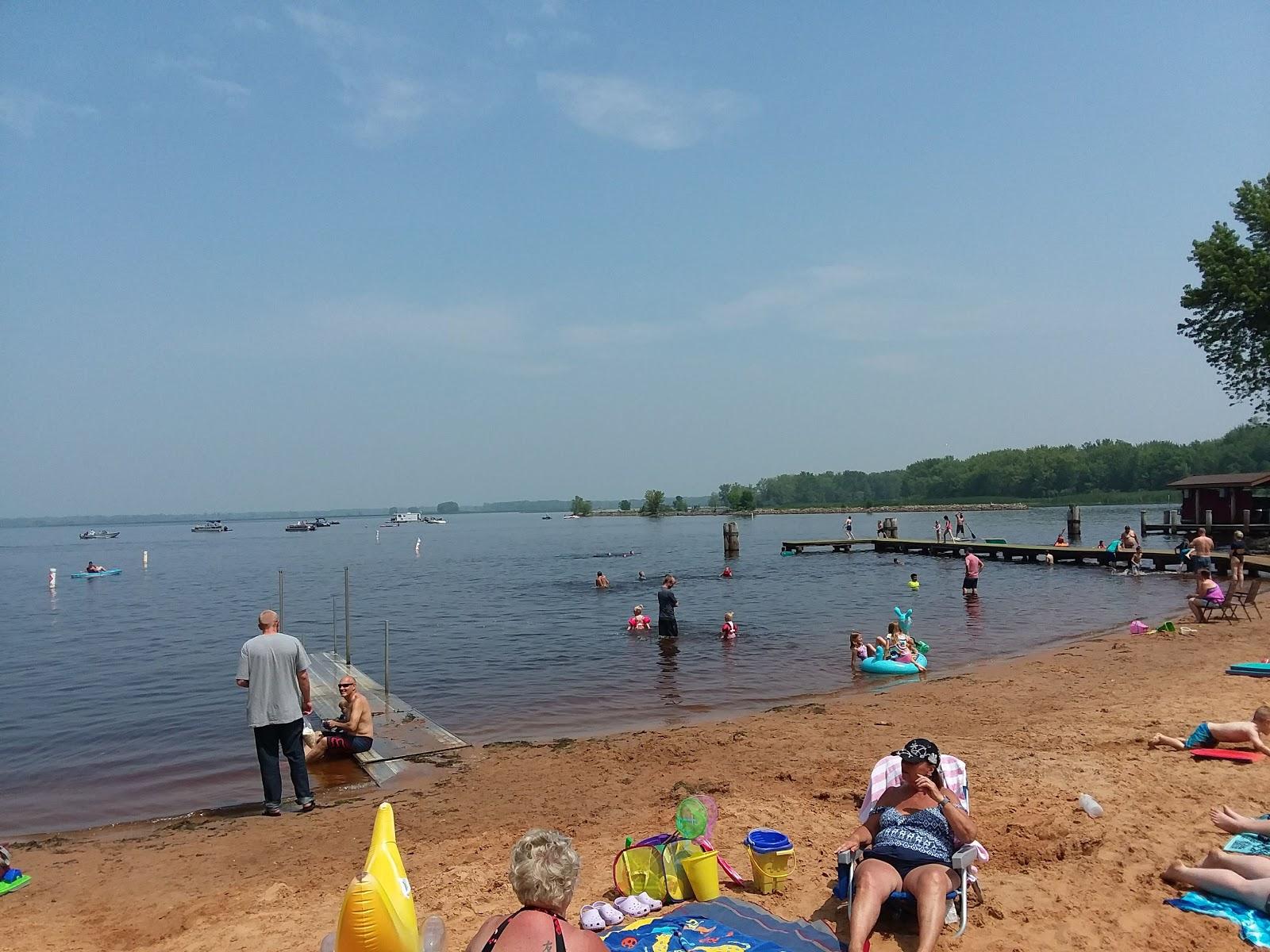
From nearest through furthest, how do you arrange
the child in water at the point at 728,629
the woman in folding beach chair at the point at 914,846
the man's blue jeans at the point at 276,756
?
the woman in folding beach chair at the point at 914,846 < the man's blue jeans at the point at 276,756 < the child in water at the point at 728,629

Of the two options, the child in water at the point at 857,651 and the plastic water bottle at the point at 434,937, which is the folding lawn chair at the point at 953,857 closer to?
the plastic water bottle at the point at 434,937

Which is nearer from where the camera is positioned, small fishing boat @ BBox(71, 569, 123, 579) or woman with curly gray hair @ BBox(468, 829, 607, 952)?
woman with curly gray hair @ BBox(468, 829, 607, 952)

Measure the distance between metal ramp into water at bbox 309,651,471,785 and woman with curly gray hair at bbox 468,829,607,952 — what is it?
18.5 ft

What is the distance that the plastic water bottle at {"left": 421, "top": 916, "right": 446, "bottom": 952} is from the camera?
13.4ft

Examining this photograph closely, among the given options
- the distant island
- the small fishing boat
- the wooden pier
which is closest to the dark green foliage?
the distant island

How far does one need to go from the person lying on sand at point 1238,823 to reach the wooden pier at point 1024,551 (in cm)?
2630

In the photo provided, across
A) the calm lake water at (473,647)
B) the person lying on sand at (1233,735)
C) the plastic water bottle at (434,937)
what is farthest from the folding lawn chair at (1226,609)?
the plastic water bottle at (434,937)

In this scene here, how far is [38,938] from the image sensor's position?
18.6ft

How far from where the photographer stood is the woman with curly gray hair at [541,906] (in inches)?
131

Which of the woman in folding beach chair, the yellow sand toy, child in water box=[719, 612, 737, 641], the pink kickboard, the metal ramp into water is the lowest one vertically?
child in water box=[719, 612, 737, 641]

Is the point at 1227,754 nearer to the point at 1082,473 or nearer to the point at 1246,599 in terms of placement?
the point at 1246,599

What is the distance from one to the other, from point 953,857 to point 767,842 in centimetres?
121

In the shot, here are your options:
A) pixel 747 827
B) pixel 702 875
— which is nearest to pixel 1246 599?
pixel 747 827

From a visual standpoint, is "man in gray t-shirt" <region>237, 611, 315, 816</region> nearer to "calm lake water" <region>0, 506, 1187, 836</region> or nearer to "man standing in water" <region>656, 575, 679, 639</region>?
"calm lake water" <region>0, 506, 1187, 836</region>
